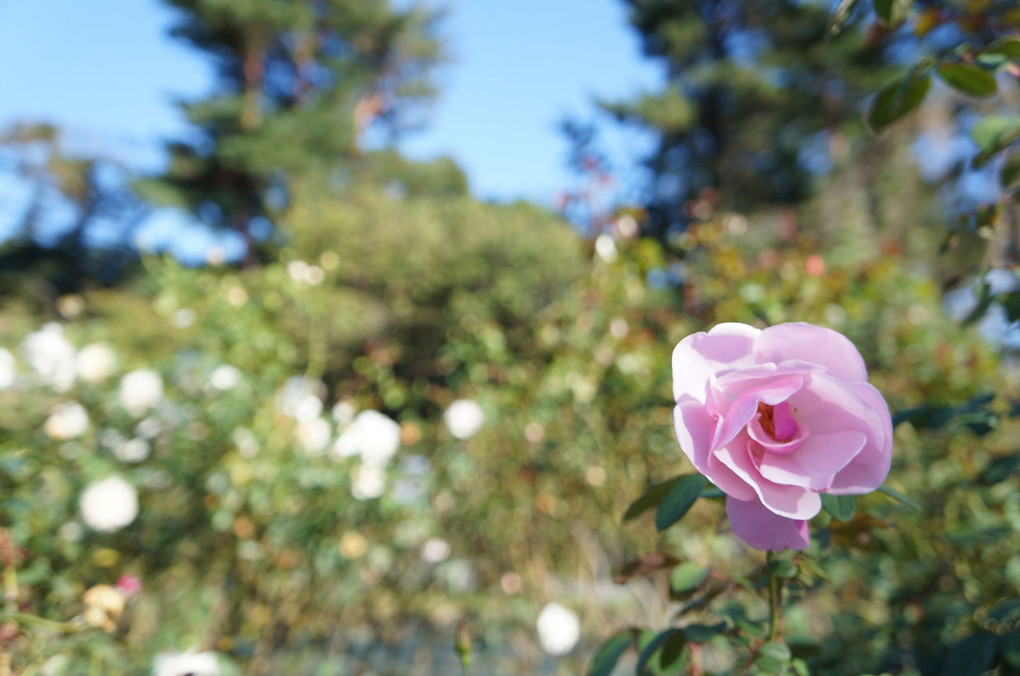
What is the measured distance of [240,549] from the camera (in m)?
1.51

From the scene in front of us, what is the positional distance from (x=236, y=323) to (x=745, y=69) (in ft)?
31.0

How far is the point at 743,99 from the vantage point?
974cm

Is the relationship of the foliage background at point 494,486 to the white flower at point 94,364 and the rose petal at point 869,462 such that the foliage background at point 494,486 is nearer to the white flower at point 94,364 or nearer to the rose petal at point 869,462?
the white flower at point 94,364

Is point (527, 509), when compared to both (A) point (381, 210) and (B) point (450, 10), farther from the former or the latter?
(B) point (450, 10)

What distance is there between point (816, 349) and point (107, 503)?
134 cm

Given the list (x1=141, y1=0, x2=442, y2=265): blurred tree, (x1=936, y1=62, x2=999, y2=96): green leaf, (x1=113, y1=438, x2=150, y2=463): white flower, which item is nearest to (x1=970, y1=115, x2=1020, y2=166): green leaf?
(x1=936, y1=62, x2=999, y2=96): green leaf

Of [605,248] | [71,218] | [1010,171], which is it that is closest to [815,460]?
[1010,171]

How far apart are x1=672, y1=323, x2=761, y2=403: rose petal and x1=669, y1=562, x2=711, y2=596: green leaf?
0.79 feet

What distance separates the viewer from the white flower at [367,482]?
1535 mm

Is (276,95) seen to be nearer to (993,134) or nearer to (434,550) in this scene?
(434,550)

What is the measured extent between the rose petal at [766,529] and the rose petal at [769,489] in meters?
0.02

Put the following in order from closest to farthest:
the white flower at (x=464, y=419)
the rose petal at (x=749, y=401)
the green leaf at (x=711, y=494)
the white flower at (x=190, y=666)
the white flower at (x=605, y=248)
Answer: the rose petal at (x=749, y=401) < the green leaf at (x=711, y=494) < the white flower at (x=190, y=666) < the white flower at (x=464, y=419) < the white flower at (x=605, y=248)

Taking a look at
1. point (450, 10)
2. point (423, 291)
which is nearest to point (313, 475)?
point (423, 291)

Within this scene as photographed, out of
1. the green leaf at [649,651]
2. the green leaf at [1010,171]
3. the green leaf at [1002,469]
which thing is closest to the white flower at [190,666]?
the green leaf at [649,651]
